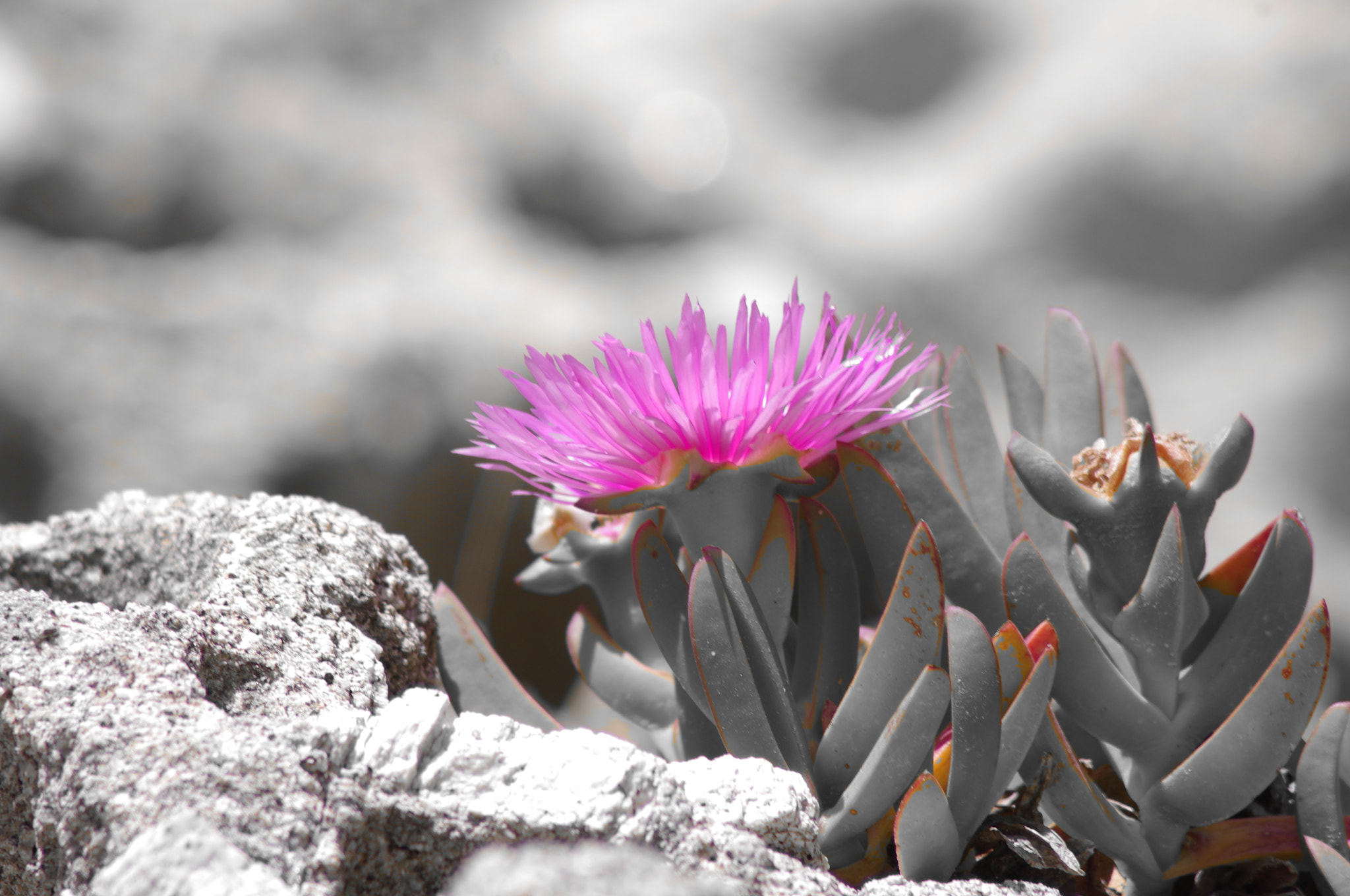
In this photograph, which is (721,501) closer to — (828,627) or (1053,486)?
(828,627)

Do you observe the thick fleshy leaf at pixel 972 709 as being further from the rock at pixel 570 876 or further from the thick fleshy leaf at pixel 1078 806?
the rock at pixel 570 876

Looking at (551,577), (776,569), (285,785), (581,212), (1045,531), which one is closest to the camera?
(285,785)

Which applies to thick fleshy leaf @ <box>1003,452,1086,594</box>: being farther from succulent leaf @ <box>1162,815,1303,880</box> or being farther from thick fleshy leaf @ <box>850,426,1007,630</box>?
succulent leaf @ <box>1162,815,1303,880</box>

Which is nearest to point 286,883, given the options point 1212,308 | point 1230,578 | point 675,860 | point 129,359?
point 675,860

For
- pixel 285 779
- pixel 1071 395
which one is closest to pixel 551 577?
pixel 285 779

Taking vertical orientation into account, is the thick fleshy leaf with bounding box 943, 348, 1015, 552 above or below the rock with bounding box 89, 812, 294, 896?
above

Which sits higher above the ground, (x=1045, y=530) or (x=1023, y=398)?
(x=1023, y=398)

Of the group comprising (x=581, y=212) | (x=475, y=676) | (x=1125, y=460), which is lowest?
(x=475, y=676)

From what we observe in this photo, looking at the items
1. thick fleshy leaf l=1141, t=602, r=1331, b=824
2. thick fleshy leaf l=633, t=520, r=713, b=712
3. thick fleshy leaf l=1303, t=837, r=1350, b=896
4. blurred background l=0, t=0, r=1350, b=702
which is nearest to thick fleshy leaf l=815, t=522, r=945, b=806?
thick fleshy leaf l=633, t=520, r=713, b=712
